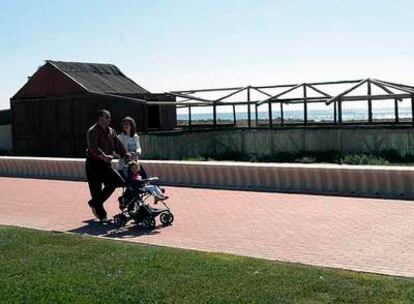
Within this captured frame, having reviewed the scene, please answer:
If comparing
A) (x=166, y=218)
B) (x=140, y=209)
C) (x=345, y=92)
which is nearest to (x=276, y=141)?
(x=345, y=92)

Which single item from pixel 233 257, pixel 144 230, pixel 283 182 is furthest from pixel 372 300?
pixel 283 182

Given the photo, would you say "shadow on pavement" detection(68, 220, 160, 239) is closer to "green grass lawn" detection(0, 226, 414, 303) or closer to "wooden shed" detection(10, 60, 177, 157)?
"green grass lawn" detection(0, 226, 414, 303)

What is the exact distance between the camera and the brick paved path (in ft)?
25.3

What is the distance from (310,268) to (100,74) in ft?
84.0

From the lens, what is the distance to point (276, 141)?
80.2ft

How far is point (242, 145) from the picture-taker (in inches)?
989

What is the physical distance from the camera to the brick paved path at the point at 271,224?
7715 millimetres

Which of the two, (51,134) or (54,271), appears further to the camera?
(51,134)

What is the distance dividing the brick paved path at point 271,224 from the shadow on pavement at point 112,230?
1 centimetres

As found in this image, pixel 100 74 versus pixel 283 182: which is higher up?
pixel 100 74

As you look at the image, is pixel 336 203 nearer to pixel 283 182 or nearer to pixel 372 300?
pixel 283 182

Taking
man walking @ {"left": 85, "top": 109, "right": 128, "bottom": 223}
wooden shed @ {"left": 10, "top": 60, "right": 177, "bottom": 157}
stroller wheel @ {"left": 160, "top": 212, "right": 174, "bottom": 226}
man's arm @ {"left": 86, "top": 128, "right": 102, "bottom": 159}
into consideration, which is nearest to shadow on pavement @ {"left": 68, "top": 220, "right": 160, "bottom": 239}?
stroller wheel @ {"left": 160, "top": 212, "right": 174, "bottom": 226}

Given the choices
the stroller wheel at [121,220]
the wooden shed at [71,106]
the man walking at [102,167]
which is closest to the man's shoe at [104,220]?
the man walking at [102,167]

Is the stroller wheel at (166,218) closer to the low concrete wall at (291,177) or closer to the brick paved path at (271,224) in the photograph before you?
the brick paved path at (271,224)
